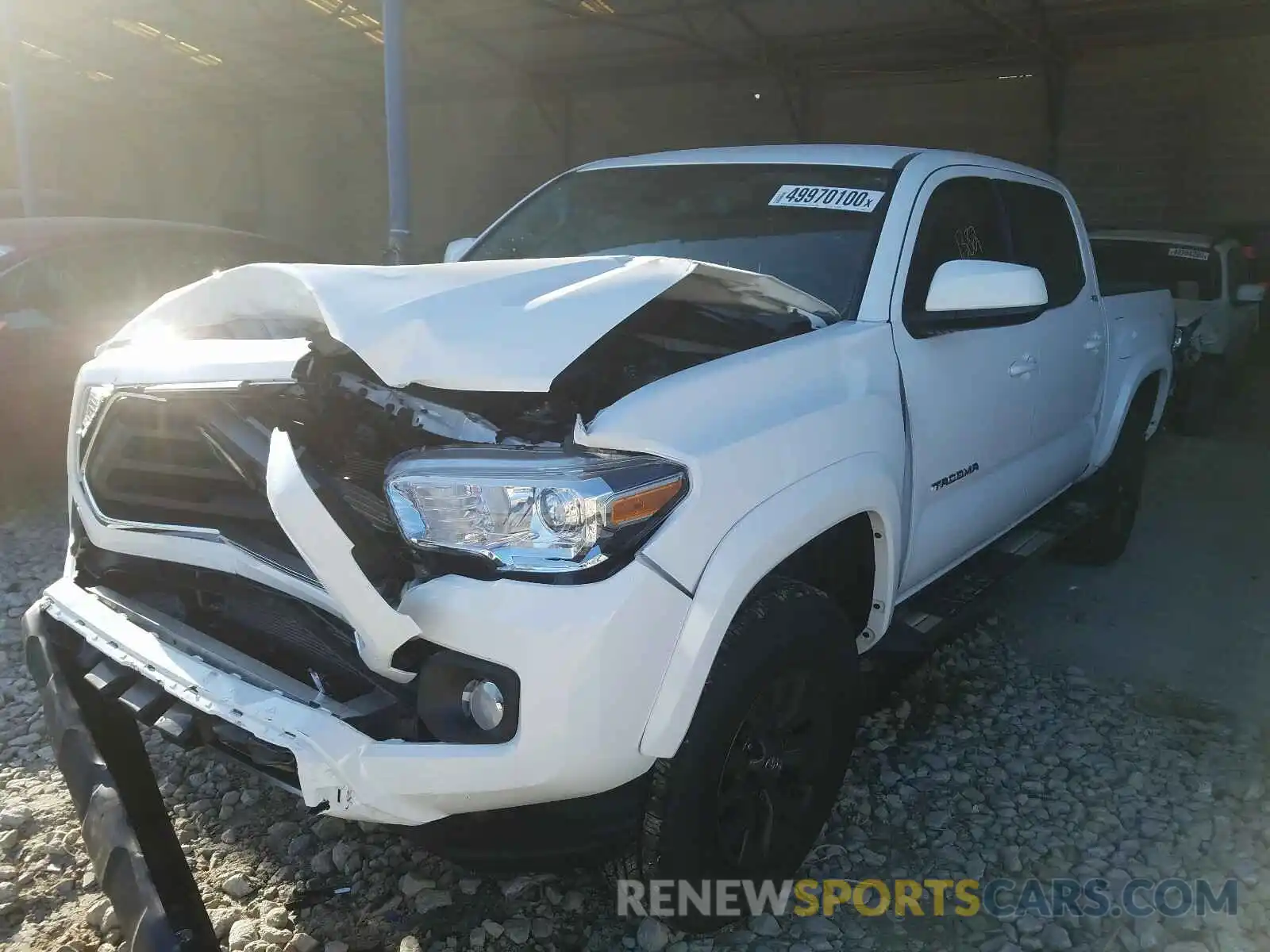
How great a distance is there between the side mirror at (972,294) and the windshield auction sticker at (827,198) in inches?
15.2

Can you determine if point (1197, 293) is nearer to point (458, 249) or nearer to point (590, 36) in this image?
point (458, 249)

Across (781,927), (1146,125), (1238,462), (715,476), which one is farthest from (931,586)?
(1146,125)

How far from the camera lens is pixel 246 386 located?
1986 millimetres

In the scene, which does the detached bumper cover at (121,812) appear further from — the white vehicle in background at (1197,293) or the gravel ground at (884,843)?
the white vehicle in background at (1197,293)

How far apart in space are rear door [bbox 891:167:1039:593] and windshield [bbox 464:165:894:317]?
0.18 metres

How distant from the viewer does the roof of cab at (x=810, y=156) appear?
3.11 metres

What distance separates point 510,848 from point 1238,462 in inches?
285

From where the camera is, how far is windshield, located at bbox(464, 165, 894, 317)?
9.20 feet

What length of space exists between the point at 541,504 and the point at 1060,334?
2584 millimetres

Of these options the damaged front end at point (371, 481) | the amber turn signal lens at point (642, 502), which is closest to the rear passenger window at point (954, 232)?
the damaged front end at point (371, 481)

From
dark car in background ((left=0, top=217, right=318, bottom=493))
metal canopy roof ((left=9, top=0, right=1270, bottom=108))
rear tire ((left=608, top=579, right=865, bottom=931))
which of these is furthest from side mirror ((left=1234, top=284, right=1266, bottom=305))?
dark car in background ((left=0, top=217, right=318, bottom=493))

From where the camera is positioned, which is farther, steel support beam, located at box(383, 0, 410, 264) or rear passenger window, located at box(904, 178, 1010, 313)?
steel support beam, located at box(383, 0, 410, 264)

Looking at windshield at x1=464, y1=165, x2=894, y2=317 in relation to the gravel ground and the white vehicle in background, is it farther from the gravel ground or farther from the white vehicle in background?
the white vehicle in background

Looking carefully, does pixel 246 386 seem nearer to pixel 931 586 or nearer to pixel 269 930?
pixel 269 930
